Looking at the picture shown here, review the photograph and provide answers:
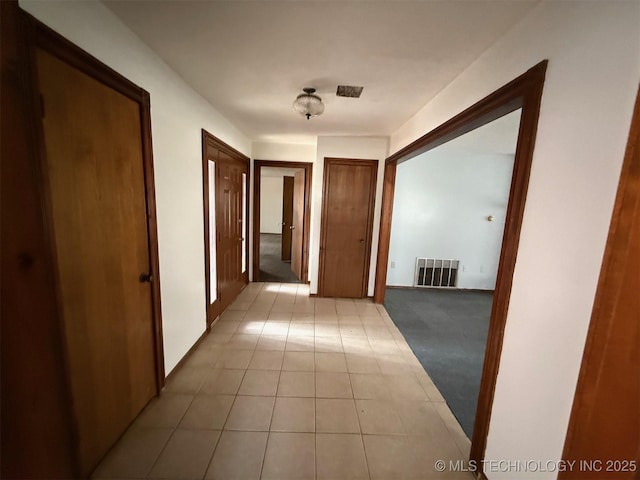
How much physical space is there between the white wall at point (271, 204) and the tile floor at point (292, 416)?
7045 mm

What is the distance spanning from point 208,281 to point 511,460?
254cm

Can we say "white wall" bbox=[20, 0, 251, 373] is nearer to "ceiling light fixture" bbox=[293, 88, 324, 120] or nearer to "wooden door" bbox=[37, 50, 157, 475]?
"wooden door" bbox=[37, 50, 157, 475]

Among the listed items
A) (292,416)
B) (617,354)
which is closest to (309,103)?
(617,354)

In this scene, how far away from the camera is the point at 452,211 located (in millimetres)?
4375

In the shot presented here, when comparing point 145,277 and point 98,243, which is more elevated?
point 98,243

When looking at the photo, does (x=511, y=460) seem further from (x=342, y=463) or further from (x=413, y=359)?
(x=413, y=359)

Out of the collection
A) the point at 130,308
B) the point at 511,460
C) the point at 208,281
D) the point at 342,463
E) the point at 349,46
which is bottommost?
the point at 342,463

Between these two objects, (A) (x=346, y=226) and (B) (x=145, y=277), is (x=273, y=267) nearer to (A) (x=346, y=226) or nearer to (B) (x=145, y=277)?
(A) (x=346, y=226)

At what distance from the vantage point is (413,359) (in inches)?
94.1

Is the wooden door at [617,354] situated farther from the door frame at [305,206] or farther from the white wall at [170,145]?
the door frame at [305,206]

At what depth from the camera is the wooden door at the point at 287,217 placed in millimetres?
5695

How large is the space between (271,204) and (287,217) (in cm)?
394

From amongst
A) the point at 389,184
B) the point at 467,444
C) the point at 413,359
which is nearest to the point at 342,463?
the point at 467,444

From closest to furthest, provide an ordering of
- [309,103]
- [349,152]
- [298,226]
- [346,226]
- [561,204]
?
[561,204] < [309,103] < [349,152] < [346,226] < [298,226]
